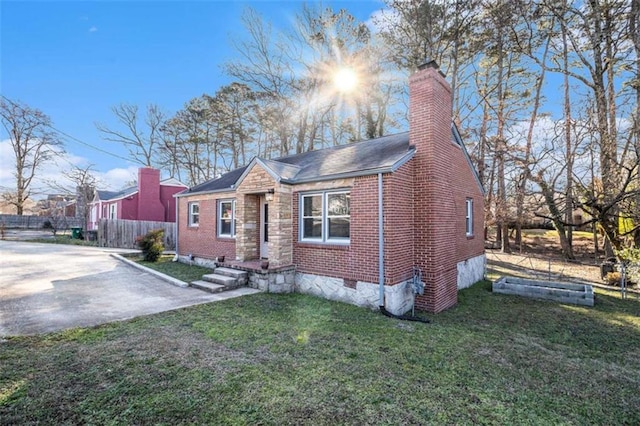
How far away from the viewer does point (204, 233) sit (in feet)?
38.8

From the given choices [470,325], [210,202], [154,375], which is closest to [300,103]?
[210,202]

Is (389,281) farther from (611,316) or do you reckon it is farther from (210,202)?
(210,202)

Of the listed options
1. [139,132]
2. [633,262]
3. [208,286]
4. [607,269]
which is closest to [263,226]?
[208,286]

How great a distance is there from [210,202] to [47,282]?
17.4 feet

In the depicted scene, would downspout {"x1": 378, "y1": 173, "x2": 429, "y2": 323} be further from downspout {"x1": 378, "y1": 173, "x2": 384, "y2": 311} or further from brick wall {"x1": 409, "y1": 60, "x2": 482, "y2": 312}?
brick wall {"x1": 409, "y1": 60, "x2": 482, "y2": 312}

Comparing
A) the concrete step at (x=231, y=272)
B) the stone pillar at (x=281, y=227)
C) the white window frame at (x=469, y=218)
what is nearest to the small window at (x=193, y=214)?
the concrete step at (x=231, y=272)

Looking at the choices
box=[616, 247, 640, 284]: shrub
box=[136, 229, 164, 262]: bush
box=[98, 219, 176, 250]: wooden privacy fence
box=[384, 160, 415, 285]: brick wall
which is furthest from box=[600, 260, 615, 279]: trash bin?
box=[98, 219, 176, 250]: wooden privacy fence

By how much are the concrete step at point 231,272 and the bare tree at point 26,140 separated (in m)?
30.9

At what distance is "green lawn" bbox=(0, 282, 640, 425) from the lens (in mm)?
3096

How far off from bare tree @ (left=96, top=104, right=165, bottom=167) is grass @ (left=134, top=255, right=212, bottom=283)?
62.1 feet

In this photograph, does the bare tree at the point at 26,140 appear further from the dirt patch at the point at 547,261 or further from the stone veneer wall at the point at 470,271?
the dirt patch at the point at 547,261

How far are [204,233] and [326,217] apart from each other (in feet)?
20.6

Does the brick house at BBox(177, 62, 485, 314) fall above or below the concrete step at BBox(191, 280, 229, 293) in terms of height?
above

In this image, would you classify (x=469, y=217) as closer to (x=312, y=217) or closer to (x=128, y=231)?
(x=312, y=217)
